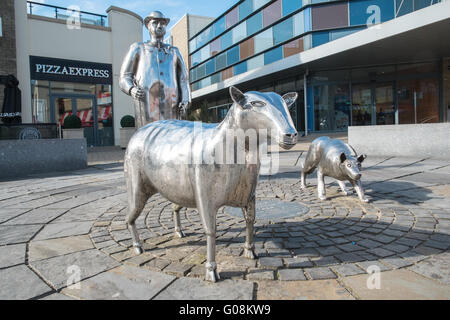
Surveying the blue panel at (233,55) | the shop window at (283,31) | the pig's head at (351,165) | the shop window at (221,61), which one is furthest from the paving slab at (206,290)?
the shop window at (221,61)

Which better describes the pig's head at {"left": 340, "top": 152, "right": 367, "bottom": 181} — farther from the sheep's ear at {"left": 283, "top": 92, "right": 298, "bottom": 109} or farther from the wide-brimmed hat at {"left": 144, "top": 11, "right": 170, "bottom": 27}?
the wide-brimmed hat at {"left": 144, "top": 11, "right": 170, "bottom": 27}

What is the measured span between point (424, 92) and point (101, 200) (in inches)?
734

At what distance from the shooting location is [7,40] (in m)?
15.4

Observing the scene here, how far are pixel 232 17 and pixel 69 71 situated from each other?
15.1 m

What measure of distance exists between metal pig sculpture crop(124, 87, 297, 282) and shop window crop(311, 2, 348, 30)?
1760 centimetres

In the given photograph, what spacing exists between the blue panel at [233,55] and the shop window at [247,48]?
0.72 meters

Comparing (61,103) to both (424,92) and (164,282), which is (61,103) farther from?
(424,92)

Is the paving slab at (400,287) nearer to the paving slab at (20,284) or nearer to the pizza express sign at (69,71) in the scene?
the paving slab at (20,284)

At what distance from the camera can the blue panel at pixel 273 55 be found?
20234mm

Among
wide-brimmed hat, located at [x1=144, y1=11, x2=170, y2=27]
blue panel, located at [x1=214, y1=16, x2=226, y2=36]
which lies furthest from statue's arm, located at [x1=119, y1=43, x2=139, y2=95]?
blue panel, located at [x1=214, y1=16, x2=226, y2=36]

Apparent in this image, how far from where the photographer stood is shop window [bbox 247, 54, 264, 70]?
22.3m

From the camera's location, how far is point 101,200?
188 inches

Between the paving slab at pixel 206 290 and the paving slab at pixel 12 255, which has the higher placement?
the paving slab at pixel 12 255

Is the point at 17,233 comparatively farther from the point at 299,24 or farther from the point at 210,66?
the point at 210,66
